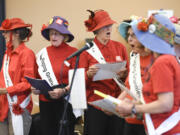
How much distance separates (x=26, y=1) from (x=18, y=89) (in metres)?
2.03

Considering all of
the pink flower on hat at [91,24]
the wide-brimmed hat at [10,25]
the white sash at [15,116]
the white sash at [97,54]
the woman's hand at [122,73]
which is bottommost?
the white sash at [15,116]

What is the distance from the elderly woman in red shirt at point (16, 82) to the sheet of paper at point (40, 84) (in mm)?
234

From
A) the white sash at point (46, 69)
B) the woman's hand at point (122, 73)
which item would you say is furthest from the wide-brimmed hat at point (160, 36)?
the white sash at point (46, 69)

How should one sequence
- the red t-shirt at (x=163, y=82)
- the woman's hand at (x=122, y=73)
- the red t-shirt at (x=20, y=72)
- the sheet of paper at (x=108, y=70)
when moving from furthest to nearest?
1. the red t-shirt at (x=20, y=72)
2. the woman's hand at (x=122, y=73)
3. the sheet of paper at (x=108, y=70)
4. the red t-shirt at (x=163, y=82)

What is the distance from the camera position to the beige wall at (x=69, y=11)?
351 centimetres

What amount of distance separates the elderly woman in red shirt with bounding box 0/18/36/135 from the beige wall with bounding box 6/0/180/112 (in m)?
1.41

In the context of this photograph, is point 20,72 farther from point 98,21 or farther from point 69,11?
point 69,11

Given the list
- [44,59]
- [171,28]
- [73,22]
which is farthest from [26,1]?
[171,28]

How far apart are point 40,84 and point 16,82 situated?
0.43 meters

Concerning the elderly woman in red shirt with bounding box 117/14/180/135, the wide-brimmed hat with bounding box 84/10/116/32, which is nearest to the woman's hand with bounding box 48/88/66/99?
the wide-brimmed hat with bounding box 84/10/116/32

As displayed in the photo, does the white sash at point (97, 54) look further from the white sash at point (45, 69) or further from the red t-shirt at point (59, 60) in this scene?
the white sash at point (45, 69)

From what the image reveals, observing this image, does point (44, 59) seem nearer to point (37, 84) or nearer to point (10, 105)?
point (37, 84)

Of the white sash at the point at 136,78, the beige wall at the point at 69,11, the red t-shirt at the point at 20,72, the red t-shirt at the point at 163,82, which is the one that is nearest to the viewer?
the red t-shirt at the point at 163,82

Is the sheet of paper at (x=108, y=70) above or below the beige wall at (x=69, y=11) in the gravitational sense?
below
